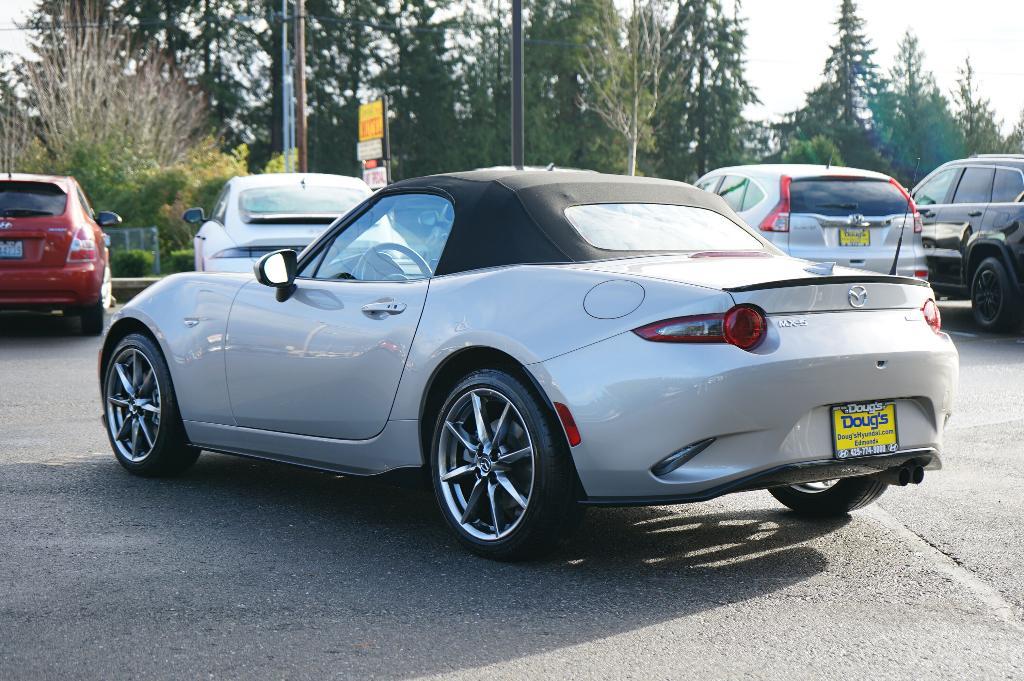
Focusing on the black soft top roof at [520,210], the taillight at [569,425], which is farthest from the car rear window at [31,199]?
the taillight at [569,425]

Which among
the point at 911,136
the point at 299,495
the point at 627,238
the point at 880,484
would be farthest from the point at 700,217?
the point at 911,136

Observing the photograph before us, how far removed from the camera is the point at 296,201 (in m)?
14.4

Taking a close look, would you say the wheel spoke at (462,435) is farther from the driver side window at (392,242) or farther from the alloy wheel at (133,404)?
the alloy wheel at (133,404)

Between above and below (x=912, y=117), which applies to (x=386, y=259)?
below

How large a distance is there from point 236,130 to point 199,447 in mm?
62585

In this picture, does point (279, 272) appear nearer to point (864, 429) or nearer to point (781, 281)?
point (781, 281)

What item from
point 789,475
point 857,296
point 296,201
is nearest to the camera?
point 789,475

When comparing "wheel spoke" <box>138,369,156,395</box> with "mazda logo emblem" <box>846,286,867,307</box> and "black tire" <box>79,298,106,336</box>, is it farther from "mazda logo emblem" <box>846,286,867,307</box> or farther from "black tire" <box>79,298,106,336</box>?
"black tire" <box>79,298,106,336</box>

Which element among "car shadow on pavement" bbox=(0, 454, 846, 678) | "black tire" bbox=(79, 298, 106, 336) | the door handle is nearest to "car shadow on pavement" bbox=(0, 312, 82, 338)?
"black tire" bbox=(79, 298, 106, 336)

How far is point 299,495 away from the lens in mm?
6449

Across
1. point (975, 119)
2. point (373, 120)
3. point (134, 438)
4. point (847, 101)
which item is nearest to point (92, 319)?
point (134, 438)

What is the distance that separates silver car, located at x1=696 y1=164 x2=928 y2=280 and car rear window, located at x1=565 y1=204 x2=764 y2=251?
27.1ft

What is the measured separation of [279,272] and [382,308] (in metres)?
0.71

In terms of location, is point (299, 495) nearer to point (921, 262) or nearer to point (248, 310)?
point (248, 310)
